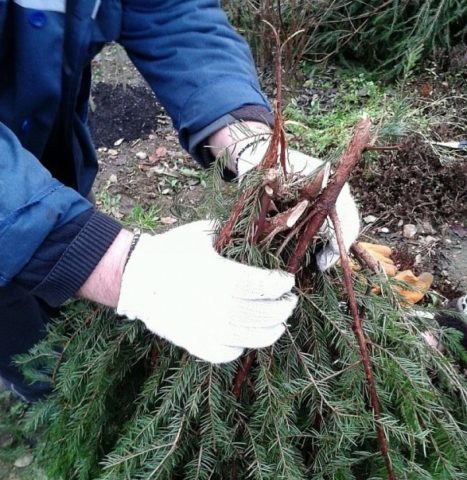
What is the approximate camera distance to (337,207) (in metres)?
1.61

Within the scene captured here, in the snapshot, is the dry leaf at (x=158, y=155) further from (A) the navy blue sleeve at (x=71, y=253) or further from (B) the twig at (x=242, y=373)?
(B) the twig at (x=242, y=373)

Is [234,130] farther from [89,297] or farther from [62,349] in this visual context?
[62,349]

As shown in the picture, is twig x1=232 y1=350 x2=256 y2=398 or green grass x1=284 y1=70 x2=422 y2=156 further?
green grass x1=284 y1=70 x2=422 y2=156

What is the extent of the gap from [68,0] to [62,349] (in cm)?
99

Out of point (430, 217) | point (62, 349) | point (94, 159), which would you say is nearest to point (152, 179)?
point (94, 159)

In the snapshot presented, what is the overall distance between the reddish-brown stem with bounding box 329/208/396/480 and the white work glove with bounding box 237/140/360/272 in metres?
0.07

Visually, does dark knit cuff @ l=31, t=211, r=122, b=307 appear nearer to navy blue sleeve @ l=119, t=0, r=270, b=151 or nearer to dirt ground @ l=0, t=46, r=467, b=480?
navy blue sleeve @ l=119, t=0, r=270, b=151

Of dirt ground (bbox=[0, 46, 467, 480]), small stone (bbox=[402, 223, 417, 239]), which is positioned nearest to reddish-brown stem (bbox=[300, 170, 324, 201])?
dirt ground (bbox=[0, 46, 467, 480])

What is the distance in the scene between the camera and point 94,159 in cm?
255

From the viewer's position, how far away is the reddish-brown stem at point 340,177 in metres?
1.38

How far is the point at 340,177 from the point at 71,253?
2.09ft

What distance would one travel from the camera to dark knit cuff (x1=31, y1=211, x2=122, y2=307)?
4.95 ft

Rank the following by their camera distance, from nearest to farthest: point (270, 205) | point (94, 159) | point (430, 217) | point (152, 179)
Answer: point (270, 205)
point (94, 159)
point (430, 217)
point (152, 179)

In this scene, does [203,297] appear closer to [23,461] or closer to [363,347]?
[363,347]
